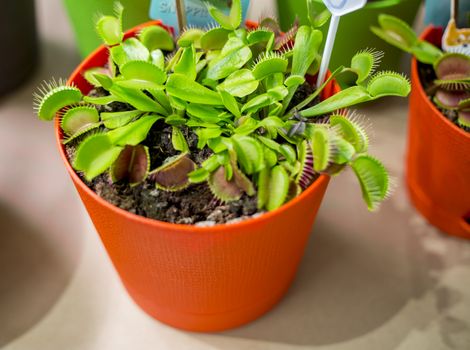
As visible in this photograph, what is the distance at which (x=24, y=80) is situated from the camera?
3.84 feet

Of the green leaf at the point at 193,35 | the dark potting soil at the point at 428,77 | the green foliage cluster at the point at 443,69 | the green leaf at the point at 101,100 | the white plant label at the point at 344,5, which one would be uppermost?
the white plant label at the point at 344,5

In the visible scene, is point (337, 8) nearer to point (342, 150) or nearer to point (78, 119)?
point (342, 150)

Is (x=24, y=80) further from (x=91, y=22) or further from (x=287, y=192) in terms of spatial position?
(x=287, y=192)

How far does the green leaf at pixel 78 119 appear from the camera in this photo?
27.0 inches

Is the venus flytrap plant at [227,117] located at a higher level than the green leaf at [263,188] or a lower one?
higher

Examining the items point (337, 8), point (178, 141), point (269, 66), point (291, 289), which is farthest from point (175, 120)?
point (291, 289)

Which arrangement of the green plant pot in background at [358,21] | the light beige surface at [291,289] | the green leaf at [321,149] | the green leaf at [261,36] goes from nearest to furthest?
the green leaf at [321,149]
the green leaf at [261,36]
the light beige surface at [291,289]
the green plant pot in background at [358,21]

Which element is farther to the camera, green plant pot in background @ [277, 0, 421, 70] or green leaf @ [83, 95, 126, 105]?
green plant pot in background @ [277, 0, 421, 70]

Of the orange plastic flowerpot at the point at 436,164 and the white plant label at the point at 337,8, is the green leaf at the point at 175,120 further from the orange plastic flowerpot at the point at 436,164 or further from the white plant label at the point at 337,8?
the orange plastic flowerpot at the point at 436,164

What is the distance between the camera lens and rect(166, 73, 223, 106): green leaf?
2.16 ft

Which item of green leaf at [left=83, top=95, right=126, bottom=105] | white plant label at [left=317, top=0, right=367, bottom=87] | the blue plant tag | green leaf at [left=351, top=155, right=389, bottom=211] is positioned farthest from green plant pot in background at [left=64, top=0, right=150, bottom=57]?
green leaf at [left=351, top=155, right=389, bottom=211]

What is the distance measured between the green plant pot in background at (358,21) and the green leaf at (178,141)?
0.40 meters

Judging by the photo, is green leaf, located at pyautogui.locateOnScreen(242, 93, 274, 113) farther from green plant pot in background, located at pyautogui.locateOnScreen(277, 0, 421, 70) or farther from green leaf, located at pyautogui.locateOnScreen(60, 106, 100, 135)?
green plant pot in background, located at pyautogui.locateOnScreen(277, 0, 421, 70)

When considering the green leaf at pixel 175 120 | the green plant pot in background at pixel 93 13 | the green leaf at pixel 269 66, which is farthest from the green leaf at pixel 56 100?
the green plant pot in background at pixel 93 13
